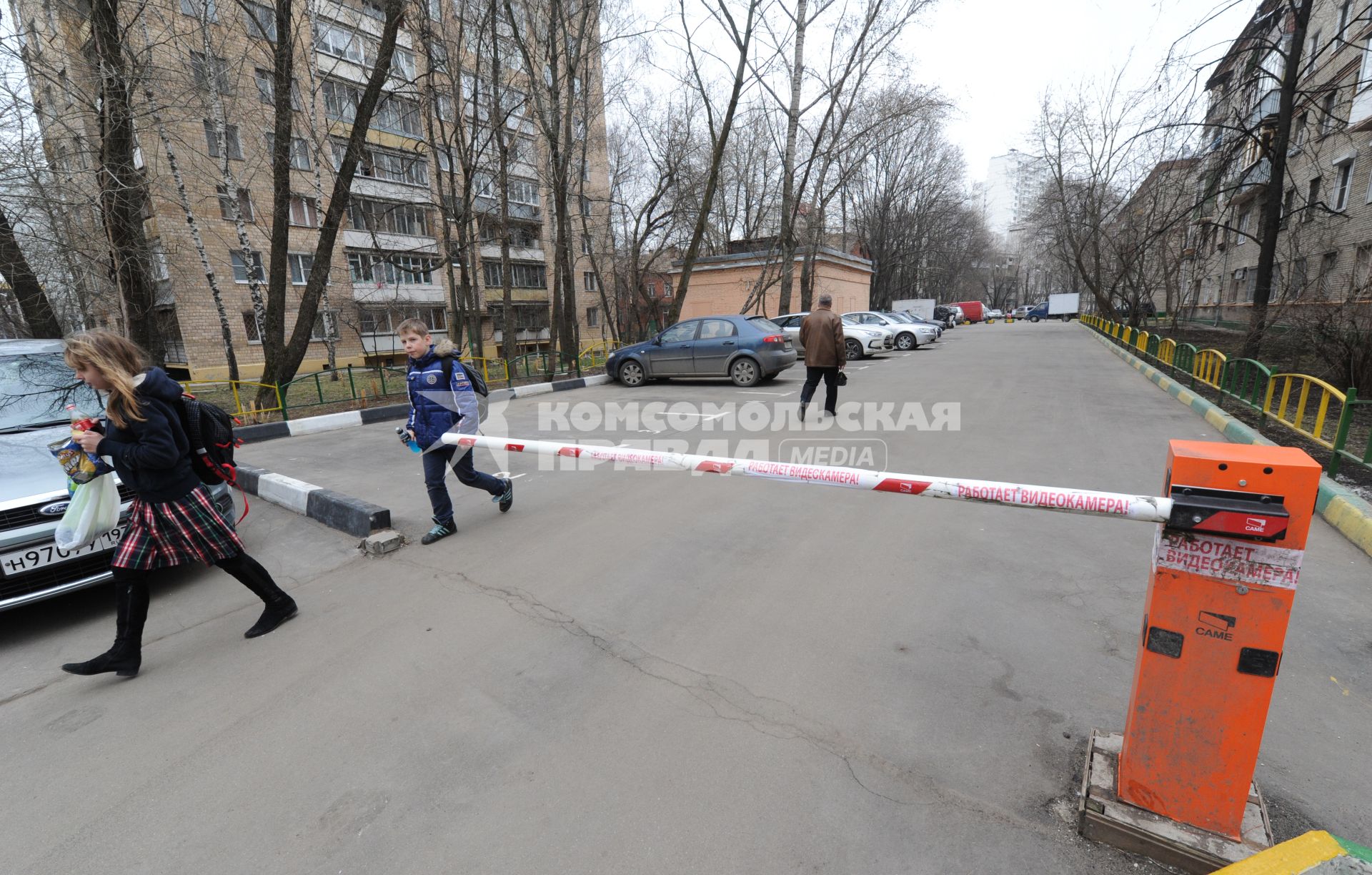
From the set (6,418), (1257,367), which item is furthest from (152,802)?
(1257,367)

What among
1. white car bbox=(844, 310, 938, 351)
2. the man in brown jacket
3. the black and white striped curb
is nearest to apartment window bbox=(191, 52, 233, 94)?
the black and white striped curb

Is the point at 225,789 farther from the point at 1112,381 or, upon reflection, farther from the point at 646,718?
the point at 1112,381

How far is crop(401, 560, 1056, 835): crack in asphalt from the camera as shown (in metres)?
2.04

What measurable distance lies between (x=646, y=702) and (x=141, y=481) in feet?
9.02

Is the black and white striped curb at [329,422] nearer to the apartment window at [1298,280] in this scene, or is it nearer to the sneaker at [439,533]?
the sneaker at [439,533]

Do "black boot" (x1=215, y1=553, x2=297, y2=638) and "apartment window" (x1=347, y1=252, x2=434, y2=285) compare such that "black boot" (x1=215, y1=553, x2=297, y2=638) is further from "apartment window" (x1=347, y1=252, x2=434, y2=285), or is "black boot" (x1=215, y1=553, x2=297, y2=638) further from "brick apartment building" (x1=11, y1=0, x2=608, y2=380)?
"apartment window" (x1=347, y1=252, x2=434, y2=285)

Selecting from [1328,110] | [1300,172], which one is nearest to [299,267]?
[1328,110]

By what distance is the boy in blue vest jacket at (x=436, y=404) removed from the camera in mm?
4465

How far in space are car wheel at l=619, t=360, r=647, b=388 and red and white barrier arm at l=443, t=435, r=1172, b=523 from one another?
1051cm

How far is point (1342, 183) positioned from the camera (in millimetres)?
21781

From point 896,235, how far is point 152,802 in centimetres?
5013

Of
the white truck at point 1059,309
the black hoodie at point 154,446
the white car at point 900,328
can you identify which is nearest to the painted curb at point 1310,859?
the black hoodie at point 154,446

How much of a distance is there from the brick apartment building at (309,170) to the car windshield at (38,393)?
598 centimetres

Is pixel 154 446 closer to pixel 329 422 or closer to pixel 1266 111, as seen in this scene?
pixel 329 422
